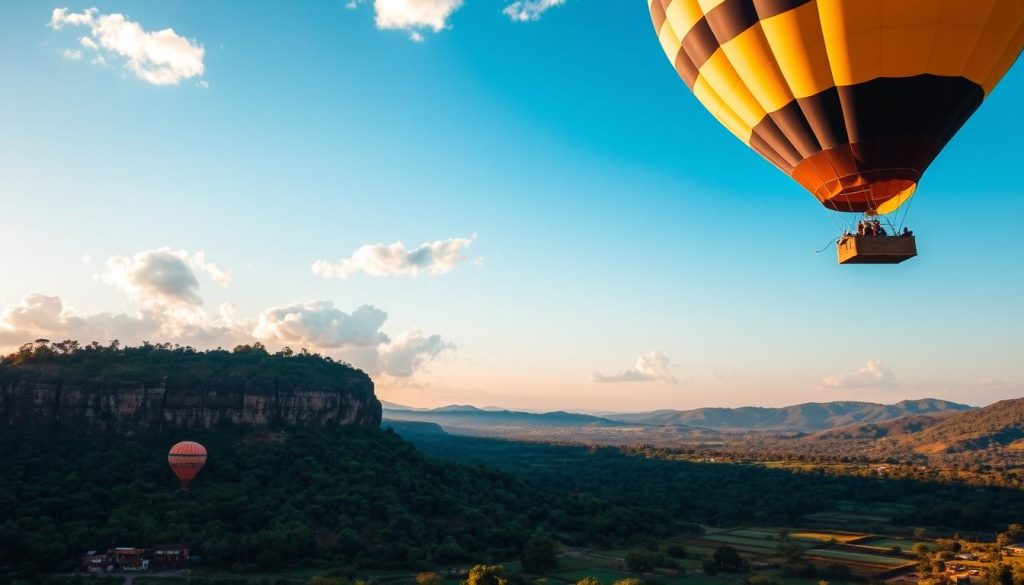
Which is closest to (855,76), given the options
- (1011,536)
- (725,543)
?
(725,543)

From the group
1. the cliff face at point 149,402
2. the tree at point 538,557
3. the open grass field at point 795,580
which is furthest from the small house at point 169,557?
the open grass field at point 795,580

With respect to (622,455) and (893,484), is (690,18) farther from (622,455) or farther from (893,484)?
(622,455)

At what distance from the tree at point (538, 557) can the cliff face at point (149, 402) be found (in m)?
39.2

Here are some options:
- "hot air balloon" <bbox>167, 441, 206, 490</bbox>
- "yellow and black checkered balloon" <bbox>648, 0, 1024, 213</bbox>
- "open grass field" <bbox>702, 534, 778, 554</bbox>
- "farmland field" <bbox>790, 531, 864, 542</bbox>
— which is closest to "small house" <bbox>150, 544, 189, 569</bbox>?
"hot air balloon" <bbox>167, 441, 206, 490</bbox>

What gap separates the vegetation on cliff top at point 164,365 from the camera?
70.5 meters

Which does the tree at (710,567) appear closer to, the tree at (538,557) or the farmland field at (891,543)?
the tree at (538,557)

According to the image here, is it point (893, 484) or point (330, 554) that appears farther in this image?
point (893, 484)

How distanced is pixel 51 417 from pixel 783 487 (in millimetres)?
94992

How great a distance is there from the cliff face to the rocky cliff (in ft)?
0.29

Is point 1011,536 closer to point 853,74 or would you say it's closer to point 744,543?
point 744,543

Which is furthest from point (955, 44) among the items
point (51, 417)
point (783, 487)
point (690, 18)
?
point (783, 487)

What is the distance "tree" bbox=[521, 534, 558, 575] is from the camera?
50781mm

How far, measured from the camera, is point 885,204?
2562 centimetres

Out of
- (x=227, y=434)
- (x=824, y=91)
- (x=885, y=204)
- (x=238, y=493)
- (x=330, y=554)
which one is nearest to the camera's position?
(x=824, y=91)
